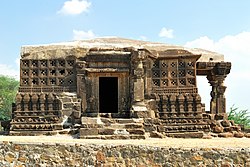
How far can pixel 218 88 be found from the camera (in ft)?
50.2

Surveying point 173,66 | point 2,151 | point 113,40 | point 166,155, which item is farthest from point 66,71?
point 166,155

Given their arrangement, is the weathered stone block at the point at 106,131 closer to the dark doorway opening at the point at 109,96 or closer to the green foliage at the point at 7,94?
the dark doorway opening at the point at 109,96

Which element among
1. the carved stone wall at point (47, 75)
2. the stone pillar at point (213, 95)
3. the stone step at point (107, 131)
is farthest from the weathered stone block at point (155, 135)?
the stone pillar at point (213, 95)

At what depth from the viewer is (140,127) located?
39.7 ft

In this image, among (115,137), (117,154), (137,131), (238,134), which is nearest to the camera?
(117,154)

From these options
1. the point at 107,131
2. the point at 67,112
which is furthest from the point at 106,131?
the point at 67,112

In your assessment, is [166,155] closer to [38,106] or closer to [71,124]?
[71,124]

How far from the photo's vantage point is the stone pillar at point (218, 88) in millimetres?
15016

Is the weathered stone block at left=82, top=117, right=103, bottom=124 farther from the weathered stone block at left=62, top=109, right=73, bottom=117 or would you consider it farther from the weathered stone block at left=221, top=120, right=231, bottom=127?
the weathered stone block at left=221, top=120, right=231, bottom=127

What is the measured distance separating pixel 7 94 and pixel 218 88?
27.9 metres

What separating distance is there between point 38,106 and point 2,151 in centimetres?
527

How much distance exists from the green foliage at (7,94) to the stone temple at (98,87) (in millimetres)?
22226

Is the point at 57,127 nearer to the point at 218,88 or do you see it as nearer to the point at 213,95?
the point at 213,95

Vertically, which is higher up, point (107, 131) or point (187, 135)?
point (107, 131)
